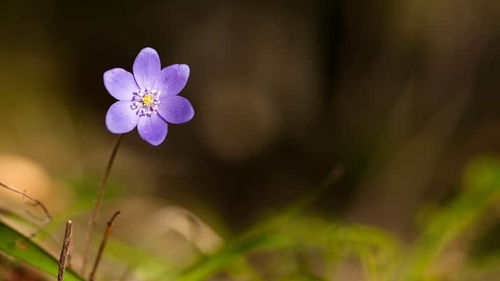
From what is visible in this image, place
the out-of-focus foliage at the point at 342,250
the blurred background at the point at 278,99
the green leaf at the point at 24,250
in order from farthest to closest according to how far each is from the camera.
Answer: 1. the blurred background at the point at 278,99
2. the out-of-focus foliage at the point at 342,250
3. the green leaf at the point at 24,250

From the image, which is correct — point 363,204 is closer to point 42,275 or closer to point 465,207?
point 465,207

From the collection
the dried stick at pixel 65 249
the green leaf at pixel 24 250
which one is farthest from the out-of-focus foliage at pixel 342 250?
the dried stick at pixel 65 249

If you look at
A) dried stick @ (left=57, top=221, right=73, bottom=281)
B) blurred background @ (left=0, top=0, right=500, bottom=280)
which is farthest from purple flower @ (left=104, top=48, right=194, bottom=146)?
blurred background @ (left=0, top=0, right=500, bottom=280)

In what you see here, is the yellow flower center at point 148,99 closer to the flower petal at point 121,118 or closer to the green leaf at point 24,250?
the flower petal at point 121,118

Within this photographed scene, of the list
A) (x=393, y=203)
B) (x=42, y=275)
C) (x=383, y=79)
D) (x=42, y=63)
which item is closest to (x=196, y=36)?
(x=42, y=63)

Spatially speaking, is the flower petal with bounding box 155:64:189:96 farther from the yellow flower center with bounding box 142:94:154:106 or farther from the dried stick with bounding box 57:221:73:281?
the dried stick with bounding box 57:221:73:281
